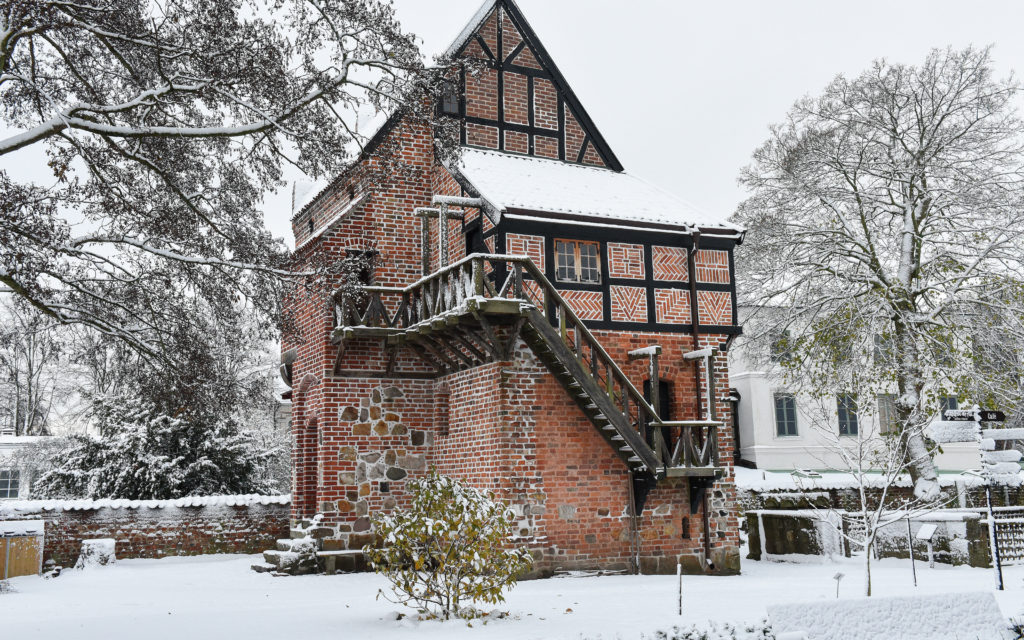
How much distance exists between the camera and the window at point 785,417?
30.4 meters

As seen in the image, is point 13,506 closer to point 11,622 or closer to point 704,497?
point 11,622

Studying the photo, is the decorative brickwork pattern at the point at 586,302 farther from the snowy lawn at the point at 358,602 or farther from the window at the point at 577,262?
the snowy lawn at the point at 358,602

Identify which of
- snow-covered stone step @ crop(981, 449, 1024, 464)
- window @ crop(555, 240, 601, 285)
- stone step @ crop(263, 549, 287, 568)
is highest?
window @ crop(555, 240, 601, 285)

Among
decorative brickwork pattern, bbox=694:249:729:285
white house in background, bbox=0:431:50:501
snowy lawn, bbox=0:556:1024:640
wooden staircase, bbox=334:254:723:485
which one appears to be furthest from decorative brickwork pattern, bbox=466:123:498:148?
white house in background, bbox=0:431:50:501

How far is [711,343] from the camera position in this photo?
16125 mm

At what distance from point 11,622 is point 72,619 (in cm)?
61

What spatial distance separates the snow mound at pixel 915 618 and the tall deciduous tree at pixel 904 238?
32.0ft

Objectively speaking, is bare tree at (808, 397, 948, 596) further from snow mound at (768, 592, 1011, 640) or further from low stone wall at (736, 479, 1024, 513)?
snow mound at (768, 592, 1011, 640)

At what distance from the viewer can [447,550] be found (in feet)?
31.2

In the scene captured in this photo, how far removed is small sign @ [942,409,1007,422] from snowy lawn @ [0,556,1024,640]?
7.21ft

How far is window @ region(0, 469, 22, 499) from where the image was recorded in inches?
1316

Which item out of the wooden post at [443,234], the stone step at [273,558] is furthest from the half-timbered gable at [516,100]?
the stone step at [273,558]

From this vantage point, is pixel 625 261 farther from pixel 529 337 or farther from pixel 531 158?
pixel 531 158

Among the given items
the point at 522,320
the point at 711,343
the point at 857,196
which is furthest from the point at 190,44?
the point at 857,196
